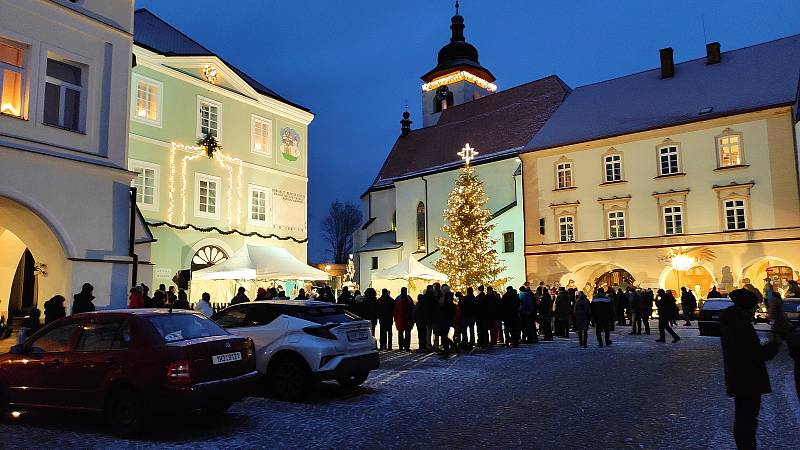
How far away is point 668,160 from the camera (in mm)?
34000

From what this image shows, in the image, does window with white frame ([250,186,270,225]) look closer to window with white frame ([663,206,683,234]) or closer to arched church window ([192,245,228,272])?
arched church window ([192,245,228,272])

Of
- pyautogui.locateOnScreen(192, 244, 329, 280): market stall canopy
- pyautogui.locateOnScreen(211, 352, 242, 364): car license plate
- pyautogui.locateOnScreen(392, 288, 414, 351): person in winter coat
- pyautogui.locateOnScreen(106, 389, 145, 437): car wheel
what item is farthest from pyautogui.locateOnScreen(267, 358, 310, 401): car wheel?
pyautogui.locateOnScreen(192, 244, 329, 280): market stall canopy

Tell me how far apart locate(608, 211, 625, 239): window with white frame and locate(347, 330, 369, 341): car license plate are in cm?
2787

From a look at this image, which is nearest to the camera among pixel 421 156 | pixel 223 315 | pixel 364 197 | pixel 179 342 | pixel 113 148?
pixel 179 342

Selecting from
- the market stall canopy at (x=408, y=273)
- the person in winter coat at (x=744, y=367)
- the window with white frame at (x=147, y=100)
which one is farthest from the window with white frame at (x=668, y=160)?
the person in winter coat at (x=744, y=367)

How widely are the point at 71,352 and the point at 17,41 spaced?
8.77 metres

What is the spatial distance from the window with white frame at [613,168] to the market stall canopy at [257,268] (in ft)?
67.2

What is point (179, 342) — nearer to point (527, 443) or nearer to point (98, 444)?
point (98, 444)

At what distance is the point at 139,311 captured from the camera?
8102 mm

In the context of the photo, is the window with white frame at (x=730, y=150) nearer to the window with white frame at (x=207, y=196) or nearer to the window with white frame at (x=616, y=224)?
the window with white frame at (x=616, y=224)

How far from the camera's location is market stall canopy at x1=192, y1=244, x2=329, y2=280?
69.1 feet

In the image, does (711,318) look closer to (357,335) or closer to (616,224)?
(357,335)

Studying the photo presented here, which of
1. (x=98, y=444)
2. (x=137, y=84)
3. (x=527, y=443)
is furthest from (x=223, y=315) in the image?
(x=137, y=84)

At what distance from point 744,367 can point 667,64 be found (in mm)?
36376
